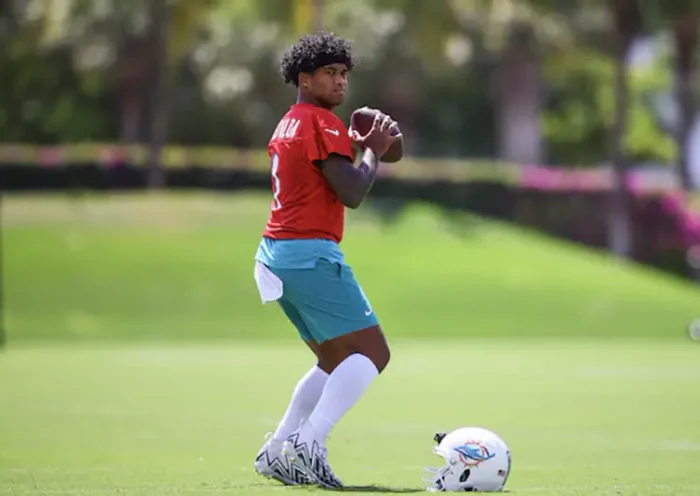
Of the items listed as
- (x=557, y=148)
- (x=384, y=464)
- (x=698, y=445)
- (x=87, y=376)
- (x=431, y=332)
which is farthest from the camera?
(x=557, y=148)

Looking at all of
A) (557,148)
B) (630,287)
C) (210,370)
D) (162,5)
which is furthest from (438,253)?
(557,148)

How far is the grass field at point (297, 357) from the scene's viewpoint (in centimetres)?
1005

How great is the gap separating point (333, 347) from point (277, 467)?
699 mm

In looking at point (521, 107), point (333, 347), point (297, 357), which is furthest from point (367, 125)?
point (521, 107)

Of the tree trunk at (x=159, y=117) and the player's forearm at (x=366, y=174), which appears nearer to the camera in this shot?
the player's forearm at (x=366, y=174)

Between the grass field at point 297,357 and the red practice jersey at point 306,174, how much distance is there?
135cm

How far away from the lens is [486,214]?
44719 mm

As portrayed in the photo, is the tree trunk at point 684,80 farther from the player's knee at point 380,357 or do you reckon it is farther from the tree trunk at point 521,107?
the player's knee at point 380,357

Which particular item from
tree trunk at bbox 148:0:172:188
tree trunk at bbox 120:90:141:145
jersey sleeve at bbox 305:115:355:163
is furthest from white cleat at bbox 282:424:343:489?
tree trunk at bbox 120:90:141:145

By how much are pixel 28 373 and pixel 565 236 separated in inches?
1170

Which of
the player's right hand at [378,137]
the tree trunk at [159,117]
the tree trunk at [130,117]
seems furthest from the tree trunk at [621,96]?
the player's right hand at [378,137]

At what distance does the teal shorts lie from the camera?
8.37 metres

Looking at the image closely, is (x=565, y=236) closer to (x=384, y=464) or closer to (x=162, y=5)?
(x=162, y=5)

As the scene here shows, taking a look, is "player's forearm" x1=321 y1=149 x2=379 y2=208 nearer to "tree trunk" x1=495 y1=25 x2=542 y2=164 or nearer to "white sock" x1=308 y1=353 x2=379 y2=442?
"white sock" x1=308 y1=353 x2=379 y2=442
